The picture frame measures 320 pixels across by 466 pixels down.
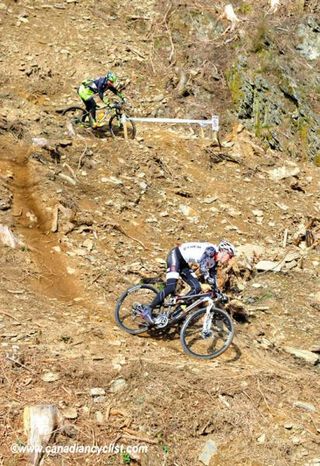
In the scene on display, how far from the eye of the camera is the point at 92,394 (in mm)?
8070

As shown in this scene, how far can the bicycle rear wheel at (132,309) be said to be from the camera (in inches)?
390

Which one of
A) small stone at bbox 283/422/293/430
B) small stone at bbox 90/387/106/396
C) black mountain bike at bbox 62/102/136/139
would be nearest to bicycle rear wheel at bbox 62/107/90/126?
black mountain bike at bbox 62/102/136/139

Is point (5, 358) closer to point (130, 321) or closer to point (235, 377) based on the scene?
point (130, 321)

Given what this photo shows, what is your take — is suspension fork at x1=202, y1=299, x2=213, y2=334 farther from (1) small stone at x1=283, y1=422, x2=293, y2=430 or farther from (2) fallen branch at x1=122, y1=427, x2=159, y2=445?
(2) fallen branch at x1=122, y1=427, x2=159, y2=445

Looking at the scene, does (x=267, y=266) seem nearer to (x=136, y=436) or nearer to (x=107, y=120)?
(x=136, y=436)

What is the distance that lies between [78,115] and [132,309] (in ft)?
32.6

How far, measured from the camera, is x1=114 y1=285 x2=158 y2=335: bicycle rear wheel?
32.5 ft

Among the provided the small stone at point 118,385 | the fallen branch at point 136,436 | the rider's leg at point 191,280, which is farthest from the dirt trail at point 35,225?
the fallen branch at point 136,436

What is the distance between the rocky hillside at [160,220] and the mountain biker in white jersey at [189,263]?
78cm

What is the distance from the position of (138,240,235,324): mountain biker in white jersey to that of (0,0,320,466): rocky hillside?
78 cm

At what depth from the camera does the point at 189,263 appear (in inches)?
386

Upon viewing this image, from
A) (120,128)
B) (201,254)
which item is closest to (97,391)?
(201,254)

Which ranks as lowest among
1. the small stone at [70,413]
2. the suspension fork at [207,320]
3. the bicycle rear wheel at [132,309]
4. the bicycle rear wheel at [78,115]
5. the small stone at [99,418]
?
the bicycle rear wheel at [78,115]

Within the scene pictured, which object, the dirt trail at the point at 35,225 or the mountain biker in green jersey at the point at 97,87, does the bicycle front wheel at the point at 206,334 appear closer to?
the dirt trail at the point at 35,225
